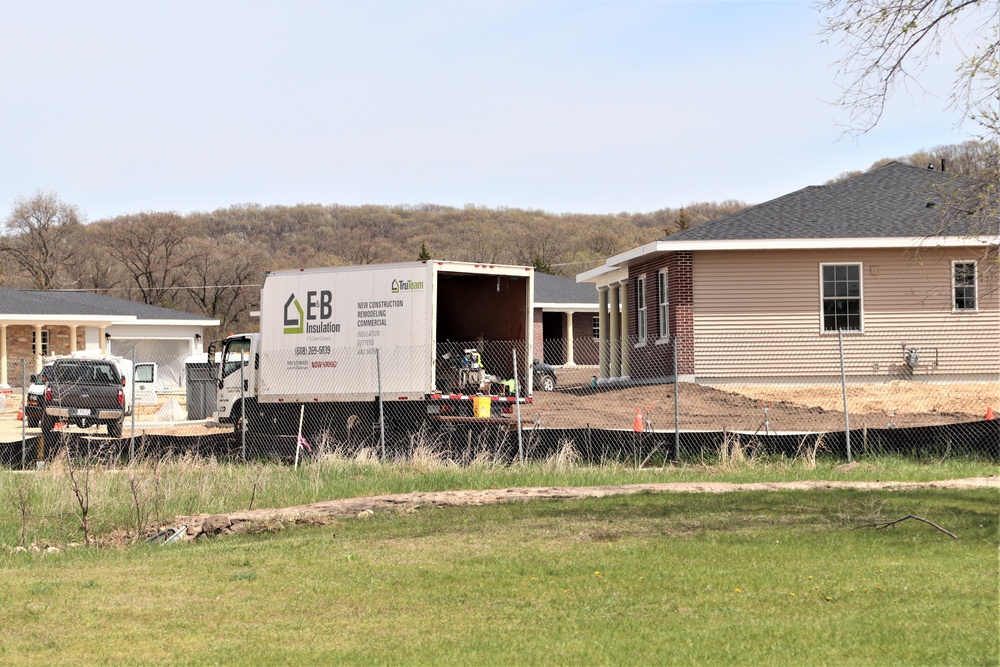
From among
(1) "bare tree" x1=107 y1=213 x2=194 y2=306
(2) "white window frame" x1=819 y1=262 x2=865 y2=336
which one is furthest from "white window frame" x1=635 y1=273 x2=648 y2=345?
(1) "bare tree" x1=107 y1=213 x2=194 y2=306

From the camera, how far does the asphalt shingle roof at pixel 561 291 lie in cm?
4862

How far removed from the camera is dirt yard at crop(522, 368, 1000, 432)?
20312mm

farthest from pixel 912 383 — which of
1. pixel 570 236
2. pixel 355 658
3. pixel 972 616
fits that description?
pixel 570 236

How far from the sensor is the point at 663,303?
87.7 feet

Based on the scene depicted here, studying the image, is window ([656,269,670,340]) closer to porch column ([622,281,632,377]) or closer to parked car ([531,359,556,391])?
porch column ([622,281,632,377])

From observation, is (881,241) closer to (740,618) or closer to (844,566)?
(844,566)

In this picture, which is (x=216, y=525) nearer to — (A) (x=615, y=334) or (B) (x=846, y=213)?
(B) (x=846, y=213)

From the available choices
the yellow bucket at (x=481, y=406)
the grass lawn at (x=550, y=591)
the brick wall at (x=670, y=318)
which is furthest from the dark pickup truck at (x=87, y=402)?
the grass lawn at (x=550, y=591)

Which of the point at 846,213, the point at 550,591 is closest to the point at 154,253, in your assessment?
the point at 846,213

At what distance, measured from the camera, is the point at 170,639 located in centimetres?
662

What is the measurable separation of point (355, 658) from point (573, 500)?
6049mm

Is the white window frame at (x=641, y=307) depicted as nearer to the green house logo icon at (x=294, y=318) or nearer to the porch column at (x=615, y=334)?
the porch column at (x=615, y=334)

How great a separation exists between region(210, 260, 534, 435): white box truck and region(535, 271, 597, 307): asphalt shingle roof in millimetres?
26661

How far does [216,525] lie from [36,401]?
574 inches
